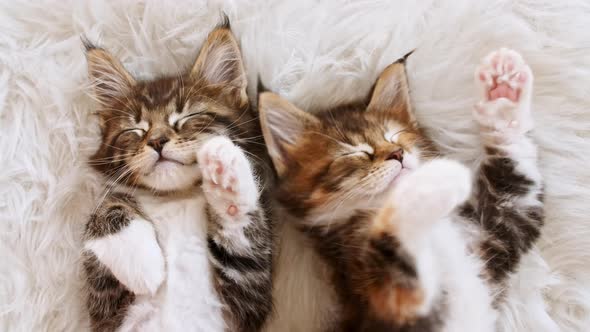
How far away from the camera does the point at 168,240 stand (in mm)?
1026

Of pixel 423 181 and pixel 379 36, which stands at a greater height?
pixel 379 36

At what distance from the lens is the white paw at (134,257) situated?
3.13 ft

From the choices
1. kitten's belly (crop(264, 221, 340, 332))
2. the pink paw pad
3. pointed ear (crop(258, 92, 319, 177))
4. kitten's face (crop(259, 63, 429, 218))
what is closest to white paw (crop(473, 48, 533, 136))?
the pink paw pad

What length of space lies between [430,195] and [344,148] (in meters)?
0.30

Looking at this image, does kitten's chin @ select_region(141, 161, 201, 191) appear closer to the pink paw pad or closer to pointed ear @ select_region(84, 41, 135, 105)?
pointed ear @ select_region(84, 41, 135, 105)

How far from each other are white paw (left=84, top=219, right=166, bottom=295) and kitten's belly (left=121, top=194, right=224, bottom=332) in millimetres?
26

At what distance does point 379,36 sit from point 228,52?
0.38 m

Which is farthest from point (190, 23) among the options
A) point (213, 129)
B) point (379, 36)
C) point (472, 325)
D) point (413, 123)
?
point (472, 325)

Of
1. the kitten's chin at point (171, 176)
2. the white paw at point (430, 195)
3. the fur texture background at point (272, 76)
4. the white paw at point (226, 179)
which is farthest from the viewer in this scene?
the fur texture background at point (272, 76)

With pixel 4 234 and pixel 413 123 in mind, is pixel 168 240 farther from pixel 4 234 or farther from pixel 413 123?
pixel 413 123

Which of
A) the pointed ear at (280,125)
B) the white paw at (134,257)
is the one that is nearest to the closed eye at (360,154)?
the pointed ear at (280,125)

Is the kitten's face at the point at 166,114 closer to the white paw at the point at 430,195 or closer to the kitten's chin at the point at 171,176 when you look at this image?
the kitten's chin at the point at 171,176

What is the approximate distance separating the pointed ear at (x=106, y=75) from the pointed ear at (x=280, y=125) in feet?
1.17

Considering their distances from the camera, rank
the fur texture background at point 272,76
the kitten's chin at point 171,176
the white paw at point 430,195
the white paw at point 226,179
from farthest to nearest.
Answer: the fur texture background at point 272,76
the kitten's chin at point 171,176
the white paw at point 226,179
the white paw at point 430,195
